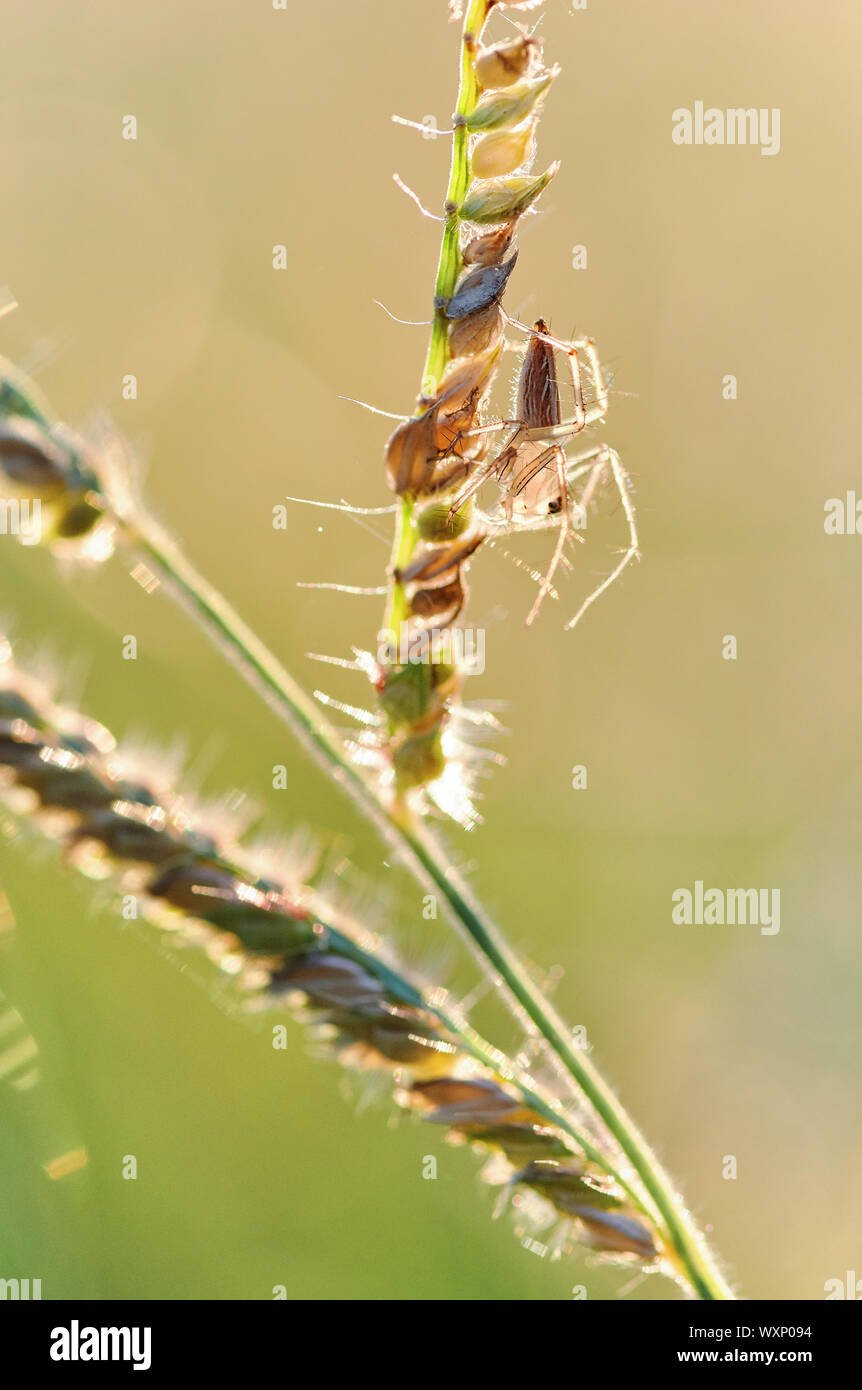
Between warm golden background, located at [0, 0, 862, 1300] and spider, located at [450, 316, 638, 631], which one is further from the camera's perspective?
warm golden background, located at [0, 0, 862, 1300]

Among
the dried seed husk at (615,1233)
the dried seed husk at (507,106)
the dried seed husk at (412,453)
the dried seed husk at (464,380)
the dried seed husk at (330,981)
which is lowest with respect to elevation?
the dried seed husk at (615,1233)

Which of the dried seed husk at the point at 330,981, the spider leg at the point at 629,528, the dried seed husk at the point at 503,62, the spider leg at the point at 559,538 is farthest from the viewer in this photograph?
the spider leg at the point at 629,528

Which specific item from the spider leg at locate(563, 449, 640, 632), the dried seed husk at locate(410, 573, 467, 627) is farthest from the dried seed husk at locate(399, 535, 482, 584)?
the spider leg at locate(563, 449, 640, 632)

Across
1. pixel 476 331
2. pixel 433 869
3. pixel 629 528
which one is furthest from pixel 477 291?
pixel 629 528

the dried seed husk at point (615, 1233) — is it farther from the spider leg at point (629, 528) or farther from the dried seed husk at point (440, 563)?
the spider leg at point (629, 528)

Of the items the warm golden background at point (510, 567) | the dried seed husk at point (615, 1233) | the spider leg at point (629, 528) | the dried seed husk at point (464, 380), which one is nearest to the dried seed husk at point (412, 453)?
the dried seed husk at point (464, 380)

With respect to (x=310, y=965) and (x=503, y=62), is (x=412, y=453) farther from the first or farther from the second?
(x=310, y=965)

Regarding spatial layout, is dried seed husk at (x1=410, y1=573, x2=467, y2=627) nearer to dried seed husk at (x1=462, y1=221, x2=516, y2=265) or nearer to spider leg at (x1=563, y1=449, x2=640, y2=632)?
dried seed husk at (x1=462, y1=221, x2=516, y2=265)
